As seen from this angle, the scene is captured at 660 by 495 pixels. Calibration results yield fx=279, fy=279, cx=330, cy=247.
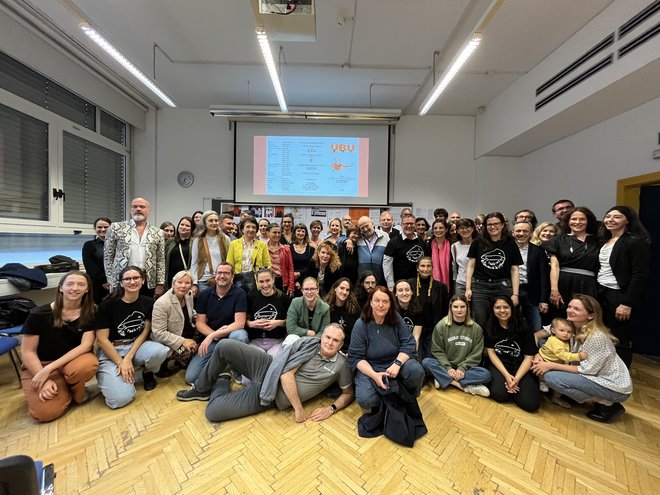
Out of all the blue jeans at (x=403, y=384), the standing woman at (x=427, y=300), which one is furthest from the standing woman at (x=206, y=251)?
the standing woman at (x=427, y=300)

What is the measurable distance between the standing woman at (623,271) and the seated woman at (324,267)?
8.83 feet

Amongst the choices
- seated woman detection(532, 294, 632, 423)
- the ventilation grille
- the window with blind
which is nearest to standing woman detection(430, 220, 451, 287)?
seated woman detection(532, 294, 632, 423)

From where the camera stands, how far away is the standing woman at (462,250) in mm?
3203

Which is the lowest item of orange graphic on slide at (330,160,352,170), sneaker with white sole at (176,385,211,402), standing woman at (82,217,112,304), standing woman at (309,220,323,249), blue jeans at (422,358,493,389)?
sneaker with white sole at (176,385,211,402)

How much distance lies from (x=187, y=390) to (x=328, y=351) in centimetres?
142

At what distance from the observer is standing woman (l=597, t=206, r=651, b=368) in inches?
102

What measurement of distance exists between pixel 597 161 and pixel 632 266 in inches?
94.1

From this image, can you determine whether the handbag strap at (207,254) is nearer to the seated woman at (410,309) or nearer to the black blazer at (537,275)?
the seated woman at (410,309)

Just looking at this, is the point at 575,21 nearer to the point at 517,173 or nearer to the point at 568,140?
the point at 568,140

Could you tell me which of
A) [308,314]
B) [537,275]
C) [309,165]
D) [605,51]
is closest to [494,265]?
[537,275]

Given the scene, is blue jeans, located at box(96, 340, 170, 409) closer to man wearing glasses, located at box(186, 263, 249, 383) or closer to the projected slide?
man wearing glasses, located at box(186, 263, 249, 383)

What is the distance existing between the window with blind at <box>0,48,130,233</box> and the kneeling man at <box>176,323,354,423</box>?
366 centimetres

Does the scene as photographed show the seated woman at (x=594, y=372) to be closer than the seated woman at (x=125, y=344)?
Yes

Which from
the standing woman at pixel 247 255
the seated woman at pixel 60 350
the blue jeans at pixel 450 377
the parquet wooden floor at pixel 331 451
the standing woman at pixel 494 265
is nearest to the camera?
the parquet wooden floor at pixel 331 451
